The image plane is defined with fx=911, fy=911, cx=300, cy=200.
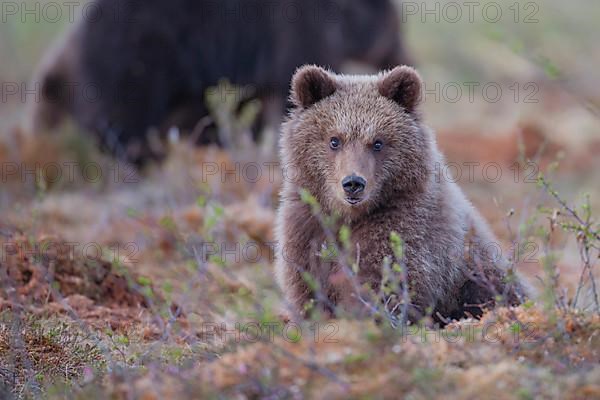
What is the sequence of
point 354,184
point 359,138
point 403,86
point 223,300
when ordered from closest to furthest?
1. point 354,184
2. point 359,138
3. point 403,86
4. point 223,300

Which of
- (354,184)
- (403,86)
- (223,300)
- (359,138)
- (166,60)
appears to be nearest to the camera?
(354,184)

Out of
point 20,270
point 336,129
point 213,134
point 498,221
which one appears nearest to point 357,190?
point 336,129

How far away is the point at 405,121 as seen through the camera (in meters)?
5.67

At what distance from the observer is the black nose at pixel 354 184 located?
17.3 feet

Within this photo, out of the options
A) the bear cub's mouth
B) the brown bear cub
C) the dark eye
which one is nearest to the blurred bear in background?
the brown bear cub

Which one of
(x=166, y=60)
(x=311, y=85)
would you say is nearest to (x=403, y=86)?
(x=311, y=85)

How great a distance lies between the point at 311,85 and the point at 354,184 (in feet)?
2.68

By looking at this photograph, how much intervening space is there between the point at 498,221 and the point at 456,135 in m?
6.82

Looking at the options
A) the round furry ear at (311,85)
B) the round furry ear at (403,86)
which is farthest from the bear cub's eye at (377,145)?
the round furry ear at (311,85)

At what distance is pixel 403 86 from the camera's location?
5699 mm

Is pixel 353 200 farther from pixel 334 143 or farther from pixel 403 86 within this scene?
pixel 403 86

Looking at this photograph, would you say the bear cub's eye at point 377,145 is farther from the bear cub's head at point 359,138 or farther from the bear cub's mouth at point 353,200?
the bear cub's mouth at point 353,200

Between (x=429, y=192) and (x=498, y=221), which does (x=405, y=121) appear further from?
(x=498, y=221)

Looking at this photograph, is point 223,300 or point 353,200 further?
point 223,300
